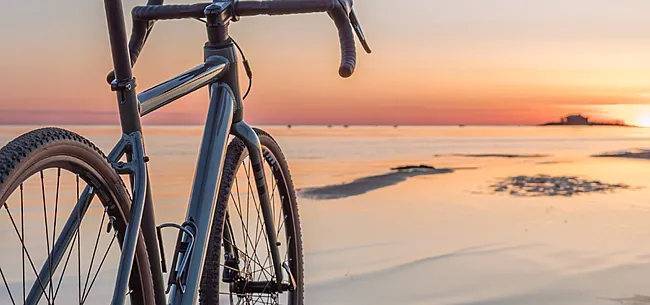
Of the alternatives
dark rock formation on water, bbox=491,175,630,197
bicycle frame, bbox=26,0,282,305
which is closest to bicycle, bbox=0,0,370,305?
bicycle frame, bbox=26,0,282,305

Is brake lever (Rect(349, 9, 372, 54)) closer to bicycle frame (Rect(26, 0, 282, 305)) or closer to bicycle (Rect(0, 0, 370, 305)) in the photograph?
bicycle (Rect(0, 0, 370, 305))

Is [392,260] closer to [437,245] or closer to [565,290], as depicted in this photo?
[437,245]

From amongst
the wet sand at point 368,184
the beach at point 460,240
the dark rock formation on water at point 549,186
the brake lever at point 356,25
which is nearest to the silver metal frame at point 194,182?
the brake lever at point 356,25

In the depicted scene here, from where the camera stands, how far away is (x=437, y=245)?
16.0 feet

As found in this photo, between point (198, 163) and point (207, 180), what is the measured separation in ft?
0.19

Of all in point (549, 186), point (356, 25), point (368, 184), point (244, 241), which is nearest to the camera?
point (356, 25)

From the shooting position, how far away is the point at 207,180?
2.21 m

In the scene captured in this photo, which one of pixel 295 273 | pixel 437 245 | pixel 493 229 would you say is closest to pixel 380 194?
pixel 493 229

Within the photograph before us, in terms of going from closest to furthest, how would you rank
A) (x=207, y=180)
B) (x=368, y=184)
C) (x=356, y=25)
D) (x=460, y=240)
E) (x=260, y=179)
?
(x=207, y=180) → (x=356, y=25) → (x=260, y=179) → (x=460, y=240) → (x=368, y=184)

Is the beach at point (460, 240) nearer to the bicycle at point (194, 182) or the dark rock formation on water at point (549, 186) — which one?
the dark rock formation on water at point (549, 186)

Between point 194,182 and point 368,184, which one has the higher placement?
point 194,182

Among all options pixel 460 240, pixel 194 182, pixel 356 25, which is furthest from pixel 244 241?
pixel 460 240

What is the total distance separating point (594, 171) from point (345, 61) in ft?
30.1

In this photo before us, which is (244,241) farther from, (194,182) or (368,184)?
(368,184)
